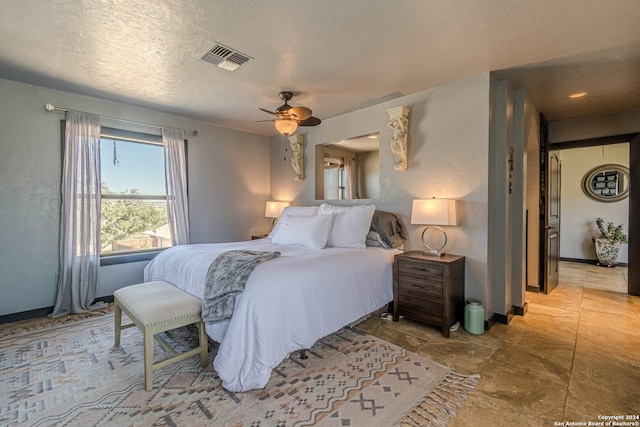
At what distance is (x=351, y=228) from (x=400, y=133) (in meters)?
1.23

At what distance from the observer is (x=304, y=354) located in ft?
7.55

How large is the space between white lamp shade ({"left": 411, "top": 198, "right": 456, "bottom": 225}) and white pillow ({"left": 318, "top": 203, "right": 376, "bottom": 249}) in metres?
0.53

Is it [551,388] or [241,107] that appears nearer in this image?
[551,388]

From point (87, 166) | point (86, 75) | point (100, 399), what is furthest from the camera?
point (87, 166)

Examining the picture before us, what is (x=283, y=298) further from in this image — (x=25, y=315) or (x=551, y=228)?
(x=551, y=228)

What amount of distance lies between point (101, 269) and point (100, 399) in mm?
2232

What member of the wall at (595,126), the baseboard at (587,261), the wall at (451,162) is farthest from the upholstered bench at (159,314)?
the baseboard at (587,261)

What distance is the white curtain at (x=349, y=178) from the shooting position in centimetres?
442

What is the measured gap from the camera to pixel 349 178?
4.50m

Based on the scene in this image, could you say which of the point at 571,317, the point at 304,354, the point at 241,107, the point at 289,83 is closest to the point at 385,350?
the point at 304,354

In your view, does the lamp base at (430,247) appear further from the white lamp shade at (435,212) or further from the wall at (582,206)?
the wall at (582,206)

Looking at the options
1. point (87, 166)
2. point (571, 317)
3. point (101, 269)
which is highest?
point (87, 166)

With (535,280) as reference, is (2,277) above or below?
above

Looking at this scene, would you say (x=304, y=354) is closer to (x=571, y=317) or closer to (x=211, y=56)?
(x=211, y=56)
